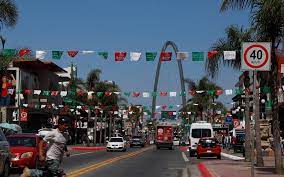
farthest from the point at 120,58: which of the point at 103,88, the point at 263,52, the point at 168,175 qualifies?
the point at 103,88

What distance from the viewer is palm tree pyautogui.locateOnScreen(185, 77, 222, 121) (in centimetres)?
8306

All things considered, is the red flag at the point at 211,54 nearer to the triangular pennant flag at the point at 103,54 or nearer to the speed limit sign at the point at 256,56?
the triangular pennant flag at the point at 103,54

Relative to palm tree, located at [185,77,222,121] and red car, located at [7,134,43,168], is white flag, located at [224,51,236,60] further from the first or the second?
palm tree, located at [185,77,222,121]

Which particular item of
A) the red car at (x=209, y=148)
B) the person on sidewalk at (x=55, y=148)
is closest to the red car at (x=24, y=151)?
the person on sidewalk at (x=55, y=148)

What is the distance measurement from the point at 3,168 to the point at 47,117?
6417cm

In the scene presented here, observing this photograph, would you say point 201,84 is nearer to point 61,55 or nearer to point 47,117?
point 47,117

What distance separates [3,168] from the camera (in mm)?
18609

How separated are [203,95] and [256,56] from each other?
76.5 meters

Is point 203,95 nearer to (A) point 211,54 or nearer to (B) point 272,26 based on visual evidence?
(A) point 211,54

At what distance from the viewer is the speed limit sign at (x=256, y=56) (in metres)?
14.3

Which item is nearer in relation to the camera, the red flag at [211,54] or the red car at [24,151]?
the red car at [24,151]

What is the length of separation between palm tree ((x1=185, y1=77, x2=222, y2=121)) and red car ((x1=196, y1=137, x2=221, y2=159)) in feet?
122

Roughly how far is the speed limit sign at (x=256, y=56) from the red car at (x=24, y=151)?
11.4 meters

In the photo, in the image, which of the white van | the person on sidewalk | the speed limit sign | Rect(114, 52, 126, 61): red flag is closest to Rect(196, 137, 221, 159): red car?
the white van
